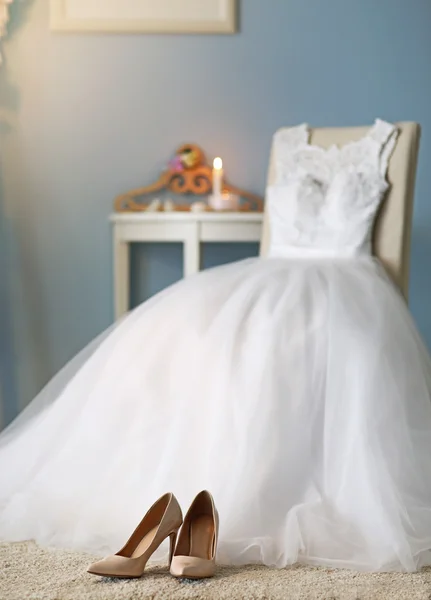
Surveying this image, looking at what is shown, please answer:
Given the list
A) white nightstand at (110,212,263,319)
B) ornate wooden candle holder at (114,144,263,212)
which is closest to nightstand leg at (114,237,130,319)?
white nightstand at (110,212,263,319)

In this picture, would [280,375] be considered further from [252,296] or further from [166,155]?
[166,155]

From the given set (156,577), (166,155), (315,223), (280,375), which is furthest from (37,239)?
(156,577)

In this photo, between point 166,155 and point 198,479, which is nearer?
point 198,479

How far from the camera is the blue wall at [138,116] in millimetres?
3307

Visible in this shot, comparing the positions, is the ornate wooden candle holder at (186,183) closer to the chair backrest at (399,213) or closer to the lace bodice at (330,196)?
the lace bodice at (330,196)

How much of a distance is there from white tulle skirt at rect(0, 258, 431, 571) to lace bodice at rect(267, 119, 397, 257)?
41cm

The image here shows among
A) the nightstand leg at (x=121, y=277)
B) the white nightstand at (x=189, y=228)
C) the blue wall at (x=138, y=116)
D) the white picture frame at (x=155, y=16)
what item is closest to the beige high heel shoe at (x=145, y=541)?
the white nightstand at (x=189, y=228)

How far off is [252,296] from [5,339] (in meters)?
1.58

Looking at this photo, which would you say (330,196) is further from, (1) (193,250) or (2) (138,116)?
(2) (138,116)

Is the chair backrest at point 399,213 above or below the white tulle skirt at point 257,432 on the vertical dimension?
above

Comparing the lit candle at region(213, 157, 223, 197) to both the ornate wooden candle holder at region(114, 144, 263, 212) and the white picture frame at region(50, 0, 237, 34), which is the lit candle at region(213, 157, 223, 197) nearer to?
the ornate wooden candle holder at region(114, 144, 263, 212)

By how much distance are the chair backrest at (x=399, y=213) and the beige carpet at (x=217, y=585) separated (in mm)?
1171

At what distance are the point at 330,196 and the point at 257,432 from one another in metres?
1.07

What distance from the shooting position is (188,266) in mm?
3053
